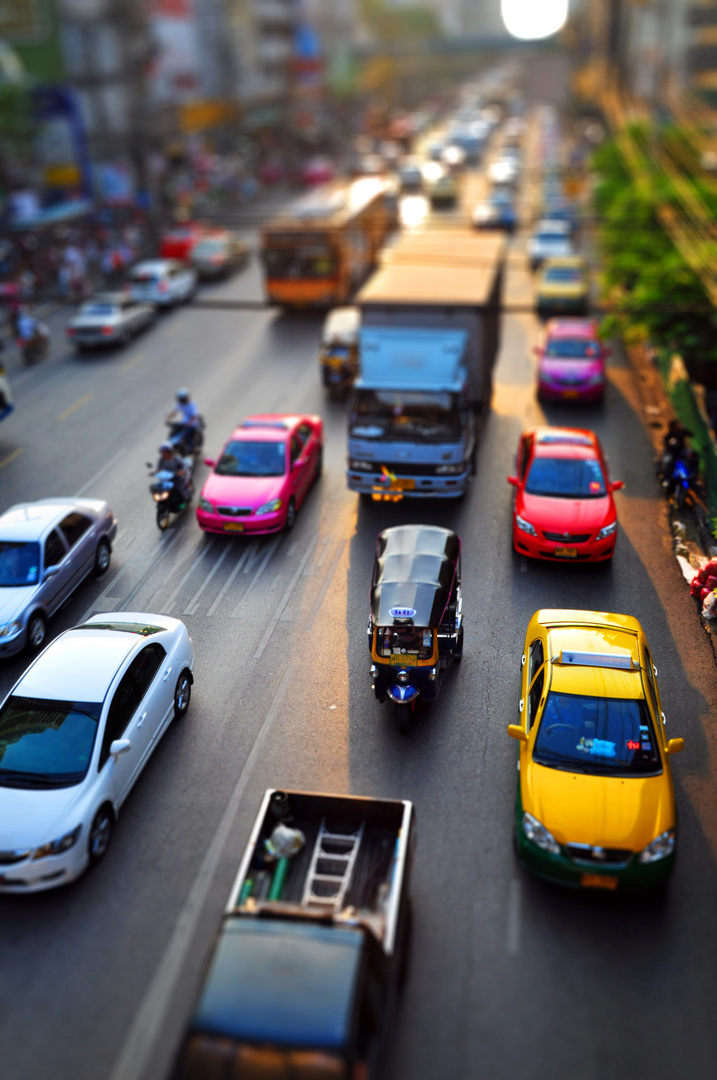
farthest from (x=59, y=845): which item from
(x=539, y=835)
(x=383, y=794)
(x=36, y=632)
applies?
(x=36, y=632)

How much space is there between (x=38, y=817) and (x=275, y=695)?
384 cm

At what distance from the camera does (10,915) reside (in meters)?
8.58

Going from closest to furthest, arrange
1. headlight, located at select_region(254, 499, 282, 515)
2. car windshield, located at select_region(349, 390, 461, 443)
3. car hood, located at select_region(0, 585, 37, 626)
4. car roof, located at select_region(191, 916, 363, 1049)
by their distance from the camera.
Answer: car roof, located at select_region(191, 916, 363, 1049)
car hood, located at select_region(0, 585, 37, 626)
headlight, located at select_region(254, 499, 282, 515)
car windshield, located at select_region(349, 390, 461, 443)

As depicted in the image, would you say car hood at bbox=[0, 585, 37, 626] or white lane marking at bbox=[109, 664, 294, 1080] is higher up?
car hood at bbox=[0, 585, 37, 626]

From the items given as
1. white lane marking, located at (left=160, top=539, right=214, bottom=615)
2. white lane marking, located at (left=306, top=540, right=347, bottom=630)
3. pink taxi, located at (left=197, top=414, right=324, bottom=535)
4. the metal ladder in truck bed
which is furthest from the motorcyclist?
the metal ladder in truck bed

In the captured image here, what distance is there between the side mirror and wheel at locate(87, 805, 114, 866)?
0.58 metres

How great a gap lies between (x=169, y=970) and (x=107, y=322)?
905 inches

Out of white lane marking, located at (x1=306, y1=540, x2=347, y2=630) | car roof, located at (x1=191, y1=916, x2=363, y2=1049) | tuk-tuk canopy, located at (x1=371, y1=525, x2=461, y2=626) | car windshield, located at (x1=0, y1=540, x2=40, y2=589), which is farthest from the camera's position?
white lane marking, located at (x1=306, y1=540, x2=347, y2=630)

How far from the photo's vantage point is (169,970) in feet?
26.1

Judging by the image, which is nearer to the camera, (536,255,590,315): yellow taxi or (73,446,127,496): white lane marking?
(73,446,127,496): white lane marking

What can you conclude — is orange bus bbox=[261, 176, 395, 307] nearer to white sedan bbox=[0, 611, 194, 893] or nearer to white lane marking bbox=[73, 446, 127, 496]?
white lane marking bbox=[73, 446, 127, 496]

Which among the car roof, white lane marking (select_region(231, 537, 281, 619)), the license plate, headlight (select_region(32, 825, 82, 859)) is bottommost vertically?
white lane marking (select_region(231, 537, 281, 619))

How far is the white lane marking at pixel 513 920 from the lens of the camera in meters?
8.11

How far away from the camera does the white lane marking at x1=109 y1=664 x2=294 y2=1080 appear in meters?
7.19
